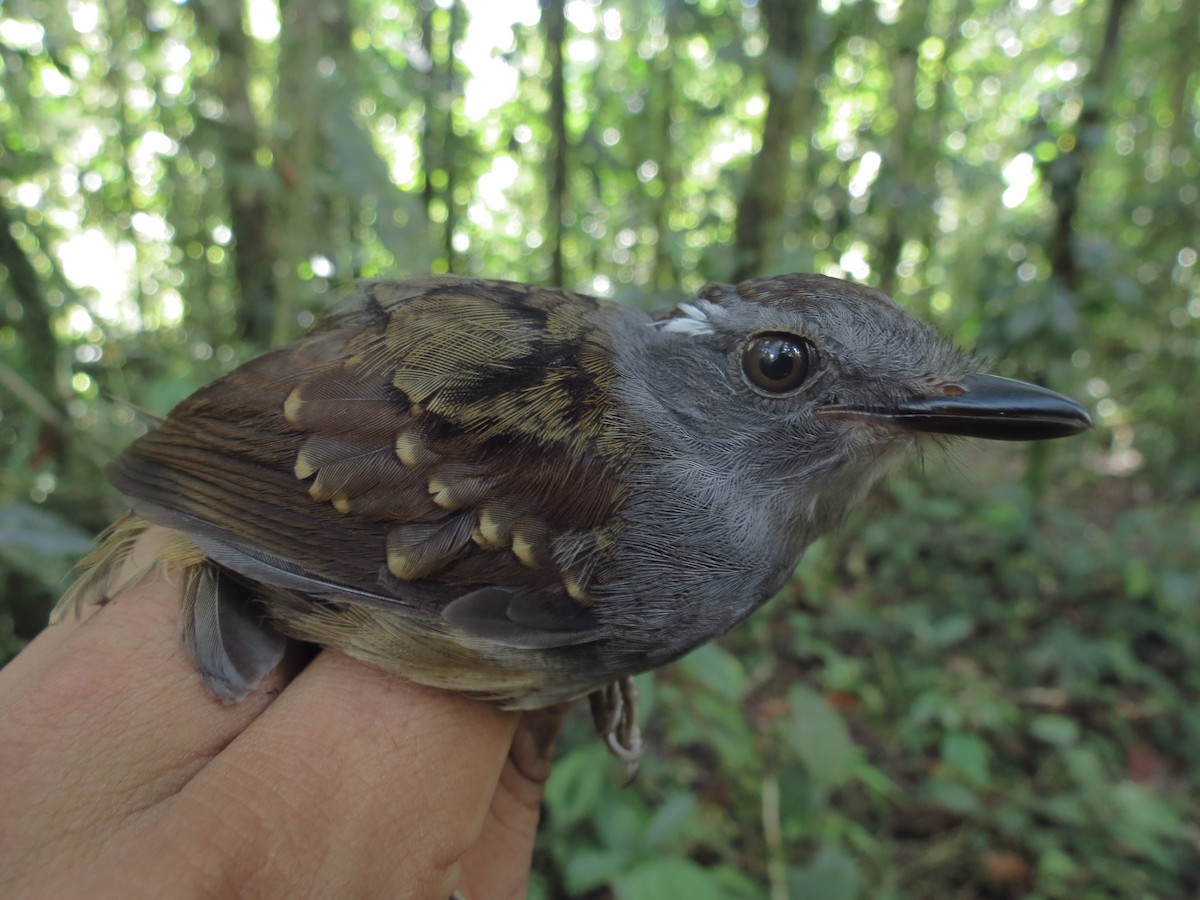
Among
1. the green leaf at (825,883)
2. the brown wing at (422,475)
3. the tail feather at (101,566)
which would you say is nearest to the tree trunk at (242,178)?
the tail feather at (101,566)

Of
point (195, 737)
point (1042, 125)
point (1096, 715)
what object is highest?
point (1042, 125)

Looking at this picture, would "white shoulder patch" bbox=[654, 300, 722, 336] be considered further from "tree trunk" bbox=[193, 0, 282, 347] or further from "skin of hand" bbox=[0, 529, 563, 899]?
"tree trunk" bbox=[193, 0, 282, 347]

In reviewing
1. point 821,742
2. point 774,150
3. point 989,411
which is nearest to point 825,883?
point 821,742

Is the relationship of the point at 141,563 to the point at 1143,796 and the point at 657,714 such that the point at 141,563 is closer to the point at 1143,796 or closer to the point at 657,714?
the point at 657,714

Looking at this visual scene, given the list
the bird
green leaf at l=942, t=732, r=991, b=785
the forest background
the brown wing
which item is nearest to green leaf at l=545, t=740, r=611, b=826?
the forest background

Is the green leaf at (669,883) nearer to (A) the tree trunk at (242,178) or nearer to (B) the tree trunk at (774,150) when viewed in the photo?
(B) the tree trunk at (774,150)

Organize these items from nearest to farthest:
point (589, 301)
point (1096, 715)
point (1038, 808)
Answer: point (589, 301), point (1038, 808), point (1096, 715)

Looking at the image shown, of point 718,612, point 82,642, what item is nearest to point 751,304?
point 718,612

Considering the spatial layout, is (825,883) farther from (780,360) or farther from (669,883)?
(780,360)
